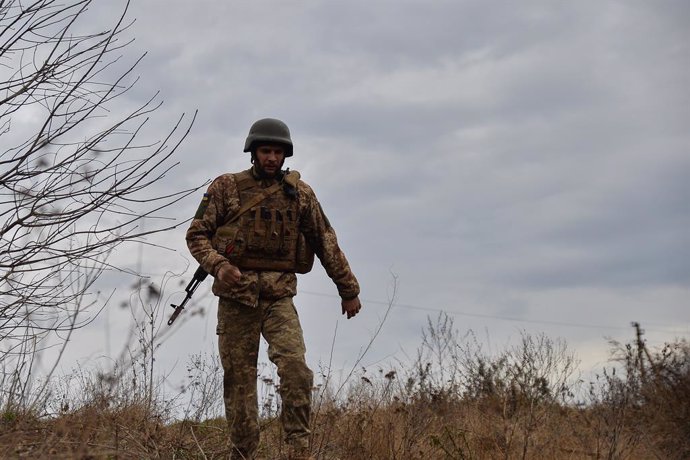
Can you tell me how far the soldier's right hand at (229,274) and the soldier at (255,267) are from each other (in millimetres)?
30

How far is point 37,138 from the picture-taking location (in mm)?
4328

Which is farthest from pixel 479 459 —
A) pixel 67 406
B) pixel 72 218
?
pixel 72 218

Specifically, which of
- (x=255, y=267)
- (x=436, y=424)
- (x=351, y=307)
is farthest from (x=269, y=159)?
(x=436, y=424)

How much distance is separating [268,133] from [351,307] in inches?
50.5

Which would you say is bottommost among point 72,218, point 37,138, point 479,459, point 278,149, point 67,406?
point 479,459

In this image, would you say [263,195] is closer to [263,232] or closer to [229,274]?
[263,232]

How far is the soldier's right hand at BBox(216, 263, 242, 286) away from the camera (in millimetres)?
4977

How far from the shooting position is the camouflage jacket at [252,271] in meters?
5.19

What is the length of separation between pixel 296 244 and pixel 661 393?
9.35 metres

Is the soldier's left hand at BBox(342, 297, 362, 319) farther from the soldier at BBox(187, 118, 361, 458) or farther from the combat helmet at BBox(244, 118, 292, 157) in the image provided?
the combat helmet at BBox(244, 118, 292, 157)

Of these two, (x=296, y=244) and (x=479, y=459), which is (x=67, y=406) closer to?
(x=296, y=244)

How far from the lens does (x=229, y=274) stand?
4.98 metres

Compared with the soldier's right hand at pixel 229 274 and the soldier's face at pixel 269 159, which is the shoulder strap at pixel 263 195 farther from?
the soldier's right hand at pixel 229 274

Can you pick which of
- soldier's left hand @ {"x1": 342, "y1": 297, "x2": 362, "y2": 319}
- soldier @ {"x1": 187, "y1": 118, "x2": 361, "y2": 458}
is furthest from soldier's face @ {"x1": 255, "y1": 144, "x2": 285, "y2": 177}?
soldier's left hand @ {"x1": 342, "y1": 297, "x2": 362, "y2": 319}
